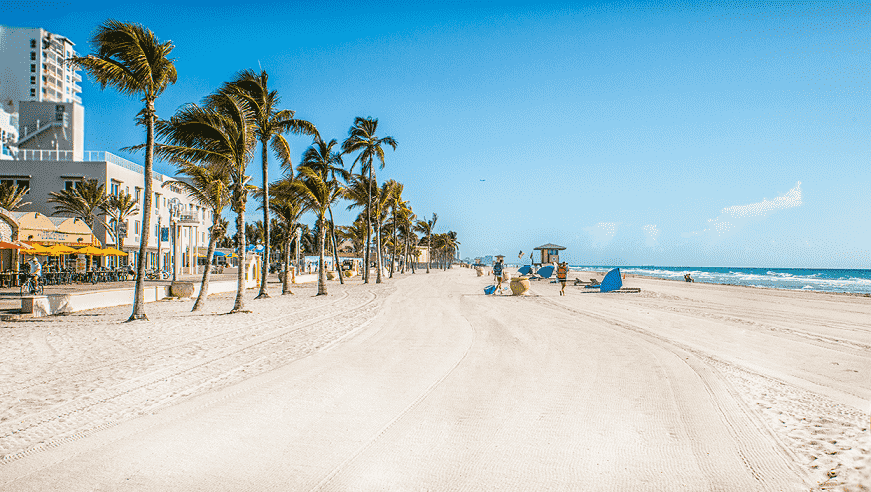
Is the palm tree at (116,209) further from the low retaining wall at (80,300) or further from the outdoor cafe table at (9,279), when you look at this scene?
the low retaining wall at (80,300)

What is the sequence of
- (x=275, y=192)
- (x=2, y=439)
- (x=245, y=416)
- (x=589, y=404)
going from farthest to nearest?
(x=275, y=192)
(x=589, y=404)
(x=245, y=416)
(x=2, y=439)

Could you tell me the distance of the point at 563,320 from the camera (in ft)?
45.6

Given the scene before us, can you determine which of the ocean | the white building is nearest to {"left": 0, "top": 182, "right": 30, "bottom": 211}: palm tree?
the white building

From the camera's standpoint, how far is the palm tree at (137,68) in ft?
41.7

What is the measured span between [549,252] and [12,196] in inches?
1603

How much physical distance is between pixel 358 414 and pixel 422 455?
4.32ft

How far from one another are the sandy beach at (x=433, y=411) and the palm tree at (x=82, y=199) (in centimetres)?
3013

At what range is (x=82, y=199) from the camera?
3597cm

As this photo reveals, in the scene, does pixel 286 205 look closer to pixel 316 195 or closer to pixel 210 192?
pixel 316 195

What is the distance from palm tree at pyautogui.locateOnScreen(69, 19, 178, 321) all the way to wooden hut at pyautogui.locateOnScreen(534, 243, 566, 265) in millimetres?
34715

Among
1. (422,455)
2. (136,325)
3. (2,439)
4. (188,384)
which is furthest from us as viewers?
(136,325)

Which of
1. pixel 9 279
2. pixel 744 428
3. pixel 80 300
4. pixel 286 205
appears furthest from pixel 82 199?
pixel 744 428

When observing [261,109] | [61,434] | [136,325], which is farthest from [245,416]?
[261,109]

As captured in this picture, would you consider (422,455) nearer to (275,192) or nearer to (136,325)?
(136,325)
